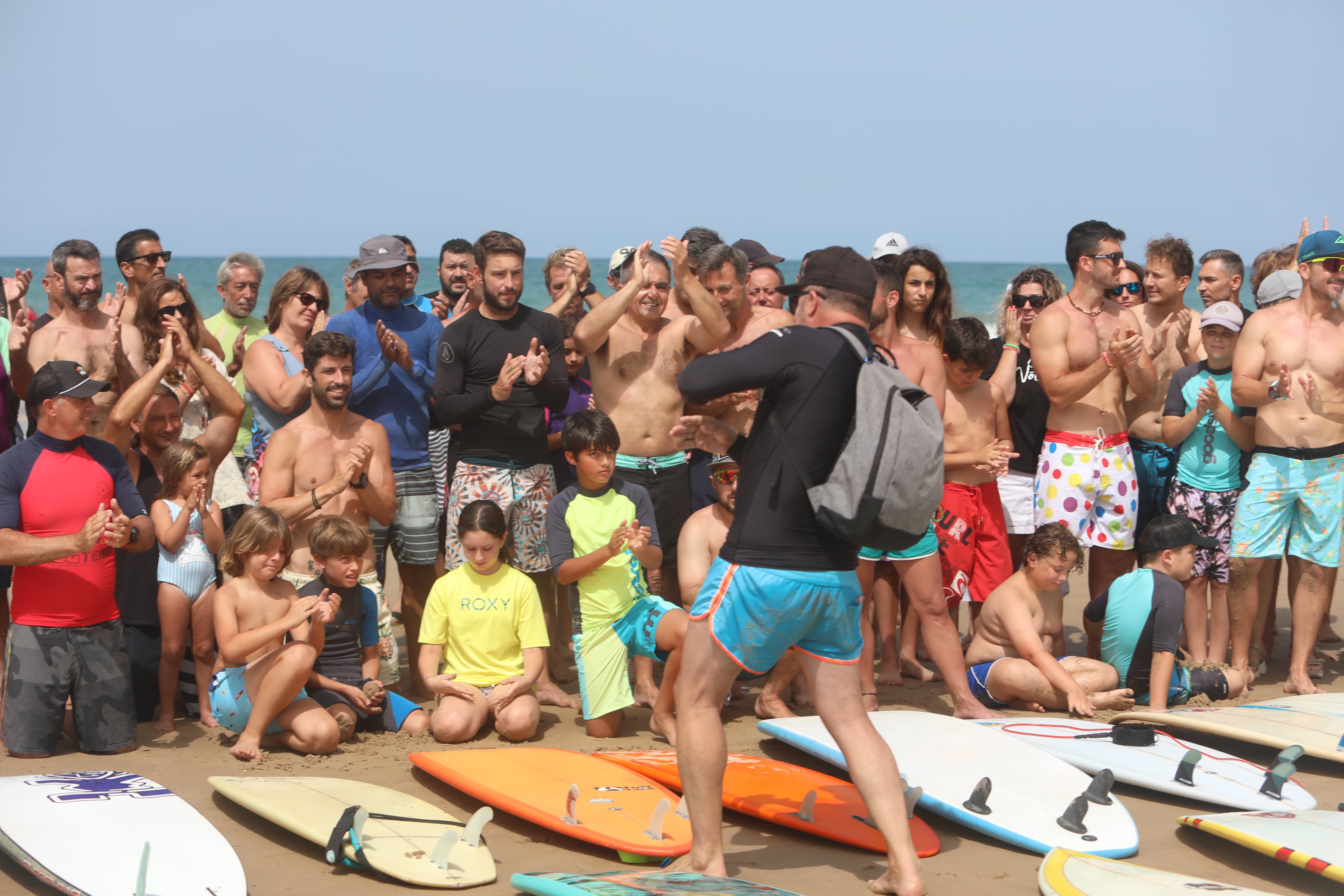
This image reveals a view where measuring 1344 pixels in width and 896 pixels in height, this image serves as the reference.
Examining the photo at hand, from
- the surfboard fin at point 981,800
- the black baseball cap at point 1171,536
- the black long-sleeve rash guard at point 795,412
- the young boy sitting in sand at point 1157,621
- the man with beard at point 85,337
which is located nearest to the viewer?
the black long-sleeve rash guard at point 795,412

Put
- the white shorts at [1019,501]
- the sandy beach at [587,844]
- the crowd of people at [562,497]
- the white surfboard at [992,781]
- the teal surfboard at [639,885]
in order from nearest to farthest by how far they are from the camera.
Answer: the teal surfboard at [639,885] → the sandy beach at [587,844] → the white surfboard at [992,781] → the crowd of people at [562,497] → the white shorts at [1019,501]

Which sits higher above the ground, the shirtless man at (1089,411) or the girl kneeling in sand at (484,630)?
the shirtless man at (1089,411)

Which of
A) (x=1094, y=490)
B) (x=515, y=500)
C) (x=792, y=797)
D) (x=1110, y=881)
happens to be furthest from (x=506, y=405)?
(x=1110, y=881)

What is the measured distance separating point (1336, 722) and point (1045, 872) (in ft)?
7.85

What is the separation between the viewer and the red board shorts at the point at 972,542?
626 centimetres

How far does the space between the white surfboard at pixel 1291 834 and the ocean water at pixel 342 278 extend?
16.9 m

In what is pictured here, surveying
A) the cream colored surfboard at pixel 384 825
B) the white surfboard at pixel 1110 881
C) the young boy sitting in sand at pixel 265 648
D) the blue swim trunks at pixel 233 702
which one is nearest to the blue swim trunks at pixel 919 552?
the white surfboard at pixel 1110 881

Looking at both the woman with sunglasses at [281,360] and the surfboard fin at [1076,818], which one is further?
the woman with sunglasses at [281,360]

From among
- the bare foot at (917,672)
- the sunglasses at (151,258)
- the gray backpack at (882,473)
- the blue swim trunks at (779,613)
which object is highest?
the sunglasses at (151,258)

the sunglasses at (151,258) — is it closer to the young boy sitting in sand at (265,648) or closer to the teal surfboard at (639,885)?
the young boy sitting in sand at (265,648)

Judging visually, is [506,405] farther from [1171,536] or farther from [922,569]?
[1171,536]

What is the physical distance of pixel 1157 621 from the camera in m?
5.77

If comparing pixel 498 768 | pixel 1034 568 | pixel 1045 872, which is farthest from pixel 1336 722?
pixel 498 768

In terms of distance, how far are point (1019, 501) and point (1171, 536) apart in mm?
958
